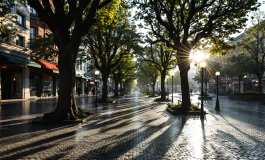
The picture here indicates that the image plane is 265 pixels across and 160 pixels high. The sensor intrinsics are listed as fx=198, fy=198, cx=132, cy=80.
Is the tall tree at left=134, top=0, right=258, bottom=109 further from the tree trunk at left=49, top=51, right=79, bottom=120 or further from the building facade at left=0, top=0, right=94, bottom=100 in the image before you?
the building facade at left=0, top=0, right=94, bottom=100

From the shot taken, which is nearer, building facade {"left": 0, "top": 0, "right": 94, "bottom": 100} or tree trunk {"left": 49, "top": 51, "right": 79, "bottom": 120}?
tree trunk {"left": 49, "top": 51, "right": 79, "bottom": 120}

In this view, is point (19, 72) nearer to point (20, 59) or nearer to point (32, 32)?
point (20, 59)

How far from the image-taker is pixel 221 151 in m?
5.17

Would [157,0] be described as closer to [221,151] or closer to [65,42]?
[65,42]

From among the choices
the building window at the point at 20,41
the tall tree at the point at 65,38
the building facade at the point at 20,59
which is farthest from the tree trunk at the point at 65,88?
the building window at the point at 20,41

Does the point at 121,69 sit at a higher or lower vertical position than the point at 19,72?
higher

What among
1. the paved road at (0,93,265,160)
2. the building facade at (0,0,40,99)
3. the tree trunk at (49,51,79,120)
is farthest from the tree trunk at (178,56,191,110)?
the building facade at (0,0,40,99)

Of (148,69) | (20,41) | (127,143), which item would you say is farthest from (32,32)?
(127,143)

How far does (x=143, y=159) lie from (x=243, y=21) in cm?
1269

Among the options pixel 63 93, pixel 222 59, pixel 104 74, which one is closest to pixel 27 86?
pixel 104 74

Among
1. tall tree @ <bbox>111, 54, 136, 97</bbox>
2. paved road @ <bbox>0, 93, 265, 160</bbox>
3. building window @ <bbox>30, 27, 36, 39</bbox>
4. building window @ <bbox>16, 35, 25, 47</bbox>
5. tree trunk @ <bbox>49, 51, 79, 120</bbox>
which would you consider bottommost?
paved road @ <bbox>0, 93, 265, 160</bbox>

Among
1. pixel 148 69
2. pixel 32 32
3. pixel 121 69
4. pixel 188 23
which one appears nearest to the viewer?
pixel 188 23

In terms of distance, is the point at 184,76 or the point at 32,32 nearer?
the point at 184,76

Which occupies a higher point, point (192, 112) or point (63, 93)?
point (63, 93)
